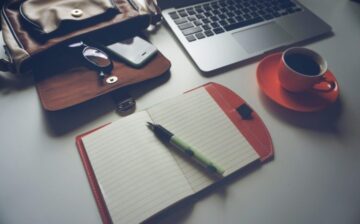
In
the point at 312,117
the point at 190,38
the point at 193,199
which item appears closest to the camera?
the point at 193,199

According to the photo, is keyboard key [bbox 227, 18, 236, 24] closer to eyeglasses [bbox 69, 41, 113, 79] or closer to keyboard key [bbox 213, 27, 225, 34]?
keyboard key [bbox 213, 27, 225, 34]

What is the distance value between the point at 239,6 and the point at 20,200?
65 centimetres

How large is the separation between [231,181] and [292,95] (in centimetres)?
24

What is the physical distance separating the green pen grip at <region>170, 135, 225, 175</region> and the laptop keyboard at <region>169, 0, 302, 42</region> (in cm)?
28

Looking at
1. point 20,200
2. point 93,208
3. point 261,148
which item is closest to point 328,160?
point 261,148

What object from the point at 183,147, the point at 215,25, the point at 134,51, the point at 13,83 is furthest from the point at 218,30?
the point at 13,83

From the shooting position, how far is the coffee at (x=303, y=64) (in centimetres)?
60

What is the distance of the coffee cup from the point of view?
0.58 m

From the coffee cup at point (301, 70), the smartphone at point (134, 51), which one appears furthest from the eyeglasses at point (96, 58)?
the coffee cup at point (301, 70)

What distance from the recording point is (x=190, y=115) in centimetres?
57

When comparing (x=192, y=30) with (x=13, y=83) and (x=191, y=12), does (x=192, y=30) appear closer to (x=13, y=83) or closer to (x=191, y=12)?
(x=191, y=12)

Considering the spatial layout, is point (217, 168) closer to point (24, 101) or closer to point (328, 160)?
point (328, 160)

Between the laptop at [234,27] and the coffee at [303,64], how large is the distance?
0.33 feet

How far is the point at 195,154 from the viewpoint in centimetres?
50
